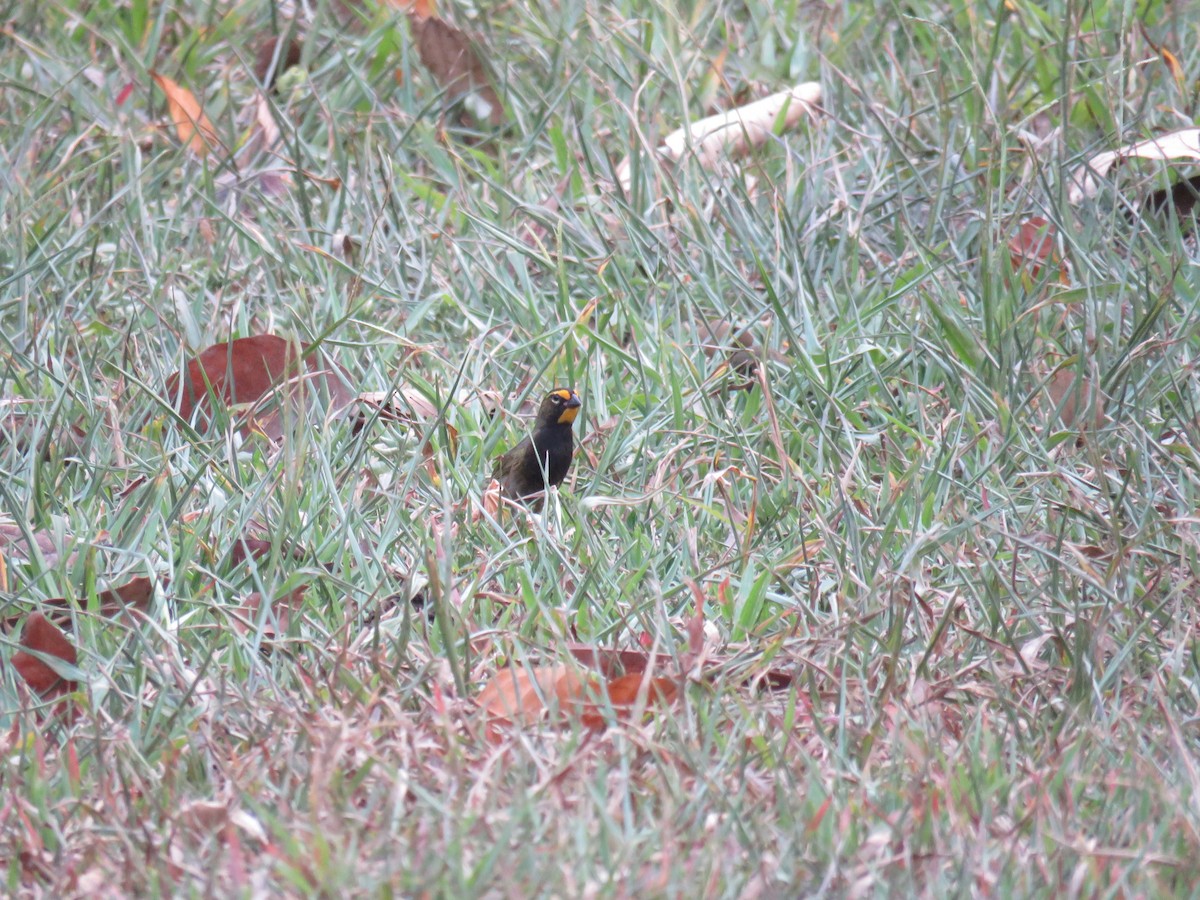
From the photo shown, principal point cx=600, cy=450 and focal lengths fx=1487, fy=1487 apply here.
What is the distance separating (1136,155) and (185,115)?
313 cm

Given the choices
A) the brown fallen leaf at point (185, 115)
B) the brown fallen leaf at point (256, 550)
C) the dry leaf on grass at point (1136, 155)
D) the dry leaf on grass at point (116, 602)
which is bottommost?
the dry leaf on grass at point (1136, 155)

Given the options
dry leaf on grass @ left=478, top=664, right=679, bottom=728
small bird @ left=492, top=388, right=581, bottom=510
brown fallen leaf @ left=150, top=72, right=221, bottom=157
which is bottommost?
small bird @ left=492, top=388, right=581, bottom=510

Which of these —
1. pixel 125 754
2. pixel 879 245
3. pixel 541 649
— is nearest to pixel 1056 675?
pixel 541 649

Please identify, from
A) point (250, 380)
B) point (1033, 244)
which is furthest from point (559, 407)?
point (1033, 244)

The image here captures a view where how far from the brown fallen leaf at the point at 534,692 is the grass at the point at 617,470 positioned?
6 centimetres

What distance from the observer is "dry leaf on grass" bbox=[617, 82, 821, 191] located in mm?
4922

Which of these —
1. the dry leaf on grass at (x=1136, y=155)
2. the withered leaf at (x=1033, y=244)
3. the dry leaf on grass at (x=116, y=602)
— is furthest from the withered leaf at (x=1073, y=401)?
the dry leaf on grass at (x=116, y=602)

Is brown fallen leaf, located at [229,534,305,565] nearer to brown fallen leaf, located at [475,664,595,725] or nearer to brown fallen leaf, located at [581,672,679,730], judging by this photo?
brown fallen leaf, located at [475,664,595,725]

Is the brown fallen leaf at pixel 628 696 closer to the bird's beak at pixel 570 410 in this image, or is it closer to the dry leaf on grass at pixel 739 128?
the bird's beak at pixel 570 410

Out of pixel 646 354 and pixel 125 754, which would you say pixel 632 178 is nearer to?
pixel 646 354

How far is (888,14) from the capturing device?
5695mm

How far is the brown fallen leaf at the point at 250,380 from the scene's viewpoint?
13.0ft

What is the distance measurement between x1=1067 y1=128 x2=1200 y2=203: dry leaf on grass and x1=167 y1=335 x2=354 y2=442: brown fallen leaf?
2.18m

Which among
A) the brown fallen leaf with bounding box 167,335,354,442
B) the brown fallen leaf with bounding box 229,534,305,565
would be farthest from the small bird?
the brown fallen leaf with bounding box 229,534,305,565
